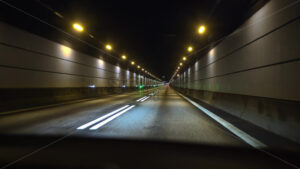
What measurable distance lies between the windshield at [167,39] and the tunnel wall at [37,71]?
0.23ft

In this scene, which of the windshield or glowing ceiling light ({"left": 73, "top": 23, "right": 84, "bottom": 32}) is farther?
glowing ceiling light ({"left": 73, "top": 23, "right": 84, "bottom": 32})

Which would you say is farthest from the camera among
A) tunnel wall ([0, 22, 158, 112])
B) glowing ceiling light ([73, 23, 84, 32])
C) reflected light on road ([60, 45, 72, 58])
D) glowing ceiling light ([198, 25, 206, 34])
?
reflected light on road ([60, 45, 72, 58])

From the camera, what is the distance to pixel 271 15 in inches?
231

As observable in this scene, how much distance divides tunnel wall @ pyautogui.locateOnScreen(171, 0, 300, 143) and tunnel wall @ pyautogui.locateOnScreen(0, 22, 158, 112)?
13397 mm

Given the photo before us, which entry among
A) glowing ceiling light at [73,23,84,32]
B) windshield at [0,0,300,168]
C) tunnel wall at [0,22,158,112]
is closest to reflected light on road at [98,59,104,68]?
tunnel wall at [0,22,158,112]

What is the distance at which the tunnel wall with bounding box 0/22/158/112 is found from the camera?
33.6ft

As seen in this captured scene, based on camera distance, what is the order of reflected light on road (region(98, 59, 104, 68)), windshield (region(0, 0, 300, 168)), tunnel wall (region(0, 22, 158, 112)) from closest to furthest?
windshield (region(0, 0, 300, 168)), tunnel wall (region(0, 22, 158, 112)), reflected light on road (region(98, 59, 104, 68))

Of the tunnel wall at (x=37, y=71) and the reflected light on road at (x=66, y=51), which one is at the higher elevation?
the reflected light on road at (x=66, y=51)

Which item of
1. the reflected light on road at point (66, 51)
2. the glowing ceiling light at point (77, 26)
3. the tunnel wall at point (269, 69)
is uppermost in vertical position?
the glowing ceiling light at point (77, 26)

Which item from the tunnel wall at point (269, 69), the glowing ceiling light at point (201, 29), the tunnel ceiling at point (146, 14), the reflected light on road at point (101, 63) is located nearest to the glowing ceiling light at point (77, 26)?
the tunnel ceiling at point (146, 14)

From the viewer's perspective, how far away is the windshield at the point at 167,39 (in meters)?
4.94

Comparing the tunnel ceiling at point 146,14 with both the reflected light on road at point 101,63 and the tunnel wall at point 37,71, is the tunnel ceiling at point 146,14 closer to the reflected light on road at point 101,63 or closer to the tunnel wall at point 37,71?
the tunnel wall at point 37,71

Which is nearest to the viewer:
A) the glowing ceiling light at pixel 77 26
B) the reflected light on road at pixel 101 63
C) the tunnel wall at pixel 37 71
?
the tunnel wall at pixel 37 71

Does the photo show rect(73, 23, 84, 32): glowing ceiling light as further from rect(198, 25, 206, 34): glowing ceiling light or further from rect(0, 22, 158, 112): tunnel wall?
rect(198, 25, 206, 34): glowing ceiling light
